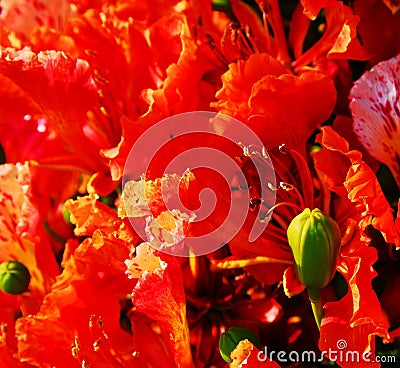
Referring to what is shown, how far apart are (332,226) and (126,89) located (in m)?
0.30

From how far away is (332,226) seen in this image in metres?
0.70

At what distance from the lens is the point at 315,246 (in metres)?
0.70

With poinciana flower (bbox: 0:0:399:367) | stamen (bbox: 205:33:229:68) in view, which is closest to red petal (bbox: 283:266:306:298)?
poinciana flower (bbox: 0:0:399:367)

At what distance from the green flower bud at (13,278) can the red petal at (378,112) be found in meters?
0.38

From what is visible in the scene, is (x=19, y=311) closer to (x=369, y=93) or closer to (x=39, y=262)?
(x=39, y=262)

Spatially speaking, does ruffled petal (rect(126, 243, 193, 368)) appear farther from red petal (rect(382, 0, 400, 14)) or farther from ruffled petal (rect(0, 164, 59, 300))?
red petal (rect(382, 0, 400, 14))

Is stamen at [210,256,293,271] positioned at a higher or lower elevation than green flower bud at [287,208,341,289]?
lower

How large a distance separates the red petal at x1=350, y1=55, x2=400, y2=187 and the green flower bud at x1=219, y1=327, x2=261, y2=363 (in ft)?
0.68

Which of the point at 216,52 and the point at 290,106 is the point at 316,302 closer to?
the point at 290,106

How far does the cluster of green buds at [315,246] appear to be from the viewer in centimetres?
70

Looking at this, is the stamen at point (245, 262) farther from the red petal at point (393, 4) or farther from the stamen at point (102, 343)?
the red petal at point (393, 4)

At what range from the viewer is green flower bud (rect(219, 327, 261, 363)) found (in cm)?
76

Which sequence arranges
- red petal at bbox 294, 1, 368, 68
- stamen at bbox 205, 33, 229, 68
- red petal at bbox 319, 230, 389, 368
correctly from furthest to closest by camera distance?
stamen at bbox 205, 33, 229, 68, red petal at bbox 294, 1, 368, 68, red petal at bbox 319, 230, 389, 368

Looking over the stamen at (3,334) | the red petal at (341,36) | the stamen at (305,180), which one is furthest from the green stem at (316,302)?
the stamen at (3,334)
